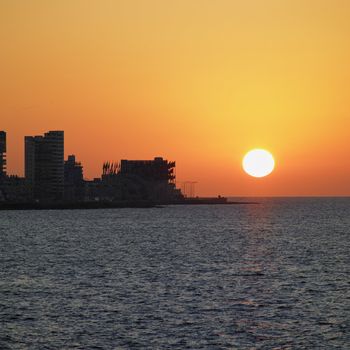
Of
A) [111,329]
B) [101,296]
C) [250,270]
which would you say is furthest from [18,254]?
[111,329]

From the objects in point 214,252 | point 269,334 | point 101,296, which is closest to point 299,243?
point 214,252

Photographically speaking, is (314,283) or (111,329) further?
(314,283)

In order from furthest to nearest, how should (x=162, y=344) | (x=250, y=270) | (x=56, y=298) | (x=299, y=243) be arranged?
Answer: 1. (x=299, y=243)
2. (x=250, y=270)
3. (x=56, y=298)
4. (x=162, y=344)

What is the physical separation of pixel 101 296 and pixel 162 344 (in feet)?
60.4

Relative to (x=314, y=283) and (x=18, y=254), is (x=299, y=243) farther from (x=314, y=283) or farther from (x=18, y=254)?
(x=314, y=283)

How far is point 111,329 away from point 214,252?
203 ft

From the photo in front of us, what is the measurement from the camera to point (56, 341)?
44.4 m

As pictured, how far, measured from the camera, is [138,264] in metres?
89.9

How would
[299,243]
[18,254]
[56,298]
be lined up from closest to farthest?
[56,298], [18,254], [299,243]

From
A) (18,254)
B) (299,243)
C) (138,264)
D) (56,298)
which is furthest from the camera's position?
(299,243)

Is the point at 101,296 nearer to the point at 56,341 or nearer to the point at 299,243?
the point at 56,341

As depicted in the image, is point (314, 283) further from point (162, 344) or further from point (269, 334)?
point (162, 344)

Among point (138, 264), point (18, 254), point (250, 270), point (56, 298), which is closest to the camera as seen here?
point (56, 298)

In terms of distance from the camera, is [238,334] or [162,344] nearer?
[162,344]
